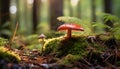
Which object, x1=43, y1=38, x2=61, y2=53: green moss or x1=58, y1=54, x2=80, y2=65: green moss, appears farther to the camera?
x1=43, y1=38, x2=61, y2=53: green moss

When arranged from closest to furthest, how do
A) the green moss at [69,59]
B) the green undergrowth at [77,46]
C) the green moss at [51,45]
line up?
1. the green moss at [69,59]
2. the green undergrowth at [77,46]
3. the green moss at [51,45]

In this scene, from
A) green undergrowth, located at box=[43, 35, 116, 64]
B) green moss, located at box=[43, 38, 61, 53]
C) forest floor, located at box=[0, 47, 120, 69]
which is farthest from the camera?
green moss, located at box=[43, 38, 61, 53]

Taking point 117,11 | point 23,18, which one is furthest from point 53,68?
point 23,18

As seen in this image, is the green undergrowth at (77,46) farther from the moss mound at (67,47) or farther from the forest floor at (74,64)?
the forest floor at (74,64)

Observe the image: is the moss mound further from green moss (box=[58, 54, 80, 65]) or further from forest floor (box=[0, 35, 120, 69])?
green moss (box=[58, 54, 80, 65])

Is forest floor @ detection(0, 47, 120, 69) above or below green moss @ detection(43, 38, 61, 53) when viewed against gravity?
below

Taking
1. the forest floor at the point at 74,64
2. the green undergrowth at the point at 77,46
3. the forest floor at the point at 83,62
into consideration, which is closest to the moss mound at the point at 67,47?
the green undergrowth at the point at 77,46

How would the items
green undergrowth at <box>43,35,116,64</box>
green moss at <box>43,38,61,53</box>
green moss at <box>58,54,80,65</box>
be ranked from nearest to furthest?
green moss at <box>58,54,80,65</box>, green undergrowth at <box>43,35,116,64</box>, green moss at <box>43,38,61,53</box>

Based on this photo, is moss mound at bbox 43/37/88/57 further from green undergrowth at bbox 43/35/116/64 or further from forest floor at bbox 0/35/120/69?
forest floor at bbox 0/35/120/69

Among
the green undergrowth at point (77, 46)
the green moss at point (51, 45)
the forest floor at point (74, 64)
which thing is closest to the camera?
the forest floor at point (74, 64)

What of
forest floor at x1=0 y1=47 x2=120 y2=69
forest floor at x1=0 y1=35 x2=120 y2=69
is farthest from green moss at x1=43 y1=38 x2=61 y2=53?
forest floor at x1=0 y1=47 x2=120 y2=69

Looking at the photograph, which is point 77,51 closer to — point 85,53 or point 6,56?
point 85,53

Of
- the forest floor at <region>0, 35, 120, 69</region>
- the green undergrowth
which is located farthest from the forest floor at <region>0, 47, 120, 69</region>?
the green undergrowth
